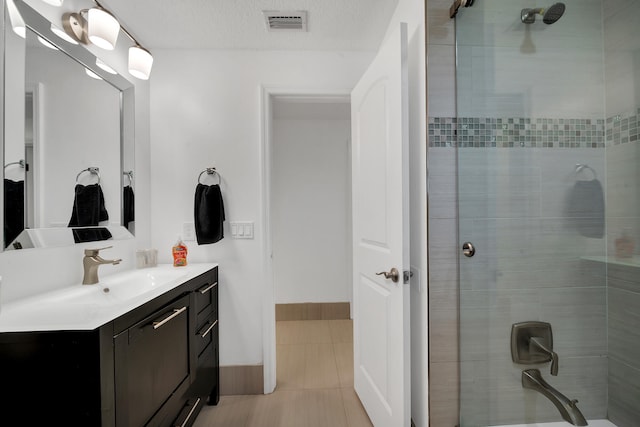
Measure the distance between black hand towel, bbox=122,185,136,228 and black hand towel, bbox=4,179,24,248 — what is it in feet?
1.93

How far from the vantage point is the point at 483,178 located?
1.24 metres

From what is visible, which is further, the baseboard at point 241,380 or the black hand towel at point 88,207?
the baseboard at point 241,380

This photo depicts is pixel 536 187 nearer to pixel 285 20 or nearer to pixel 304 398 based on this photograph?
pixel 285 20

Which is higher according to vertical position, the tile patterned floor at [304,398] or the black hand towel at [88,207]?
the black hand towel at [88,207]

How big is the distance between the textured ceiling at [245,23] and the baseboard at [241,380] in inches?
85.0

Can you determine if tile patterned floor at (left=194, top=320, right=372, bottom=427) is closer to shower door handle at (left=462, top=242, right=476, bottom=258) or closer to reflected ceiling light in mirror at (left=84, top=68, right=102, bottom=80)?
shower door handle at (left=462, top=242, right=476, bottom=258)

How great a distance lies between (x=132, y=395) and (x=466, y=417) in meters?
1.36

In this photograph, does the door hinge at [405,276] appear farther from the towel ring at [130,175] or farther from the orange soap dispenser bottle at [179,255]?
the towel ring at [130,175]

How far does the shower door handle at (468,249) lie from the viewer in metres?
1.27

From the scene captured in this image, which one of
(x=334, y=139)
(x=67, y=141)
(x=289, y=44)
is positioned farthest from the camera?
(x=334, y=139)

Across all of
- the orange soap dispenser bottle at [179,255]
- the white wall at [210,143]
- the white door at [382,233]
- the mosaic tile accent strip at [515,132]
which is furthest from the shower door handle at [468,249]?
the orange soap dispenser bottle at [179,255]

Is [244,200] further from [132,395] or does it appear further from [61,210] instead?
[132,395]

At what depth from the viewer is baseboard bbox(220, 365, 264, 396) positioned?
1944 mm

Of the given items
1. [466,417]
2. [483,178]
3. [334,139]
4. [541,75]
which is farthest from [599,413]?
[334,139]
